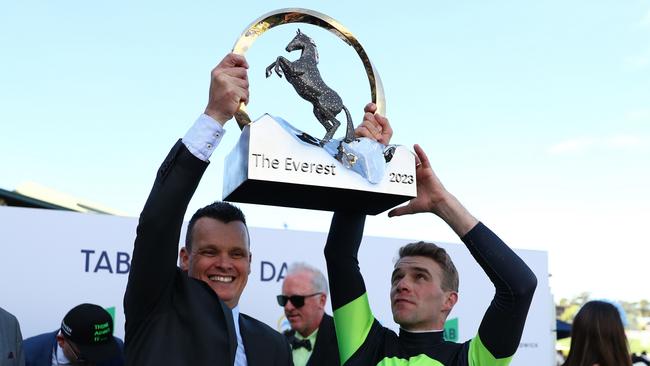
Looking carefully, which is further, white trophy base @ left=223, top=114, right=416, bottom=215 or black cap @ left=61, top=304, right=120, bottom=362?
black cap @ left=61, top=304, right=120, bottom=362

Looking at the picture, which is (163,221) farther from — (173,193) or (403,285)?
(403,285)

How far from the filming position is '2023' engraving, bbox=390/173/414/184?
6.43 ft

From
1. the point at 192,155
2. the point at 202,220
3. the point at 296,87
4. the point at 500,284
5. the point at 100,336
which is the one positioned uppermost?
the point at 296,87

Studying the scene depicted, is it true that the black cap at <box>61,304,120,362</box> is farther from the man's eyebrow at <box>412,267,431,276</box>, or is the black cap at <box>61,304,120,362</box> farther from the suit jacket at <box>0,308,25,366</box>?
the man's eyebrow at <box>412,267,431,276</box>

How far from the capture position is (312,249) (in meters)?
5.14

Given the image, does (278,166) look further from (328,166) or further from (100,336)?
(100,336)

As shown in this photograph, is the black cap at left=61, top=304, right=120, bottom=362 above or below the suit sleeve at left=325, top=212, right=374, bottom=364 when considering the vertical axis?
below

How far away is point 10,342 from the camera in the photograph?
3.11m

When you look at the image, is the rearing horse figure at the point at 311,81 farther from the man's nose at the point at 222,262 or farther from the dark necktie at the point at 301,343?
the dark necktie at the point at 301,343

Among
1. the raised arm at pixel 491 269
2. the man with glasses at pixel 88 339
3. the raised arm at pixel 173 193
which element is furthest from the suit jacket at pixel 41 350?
the raised arm at pixel 491 269

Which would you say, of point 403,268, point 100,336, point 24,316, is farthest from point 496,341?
point 24,316

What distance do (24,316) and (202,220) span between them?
2.93m

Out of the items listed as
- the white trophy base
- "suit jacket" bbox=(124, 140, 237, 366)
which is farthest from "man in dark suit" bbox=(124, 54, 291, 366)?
the white trophy base

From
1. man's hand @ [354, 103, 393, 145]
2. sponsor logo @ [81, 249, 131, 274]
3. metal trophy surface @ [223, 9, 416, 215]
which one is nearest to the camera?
metal trophy surface @ [223, 9, 416, 215]
